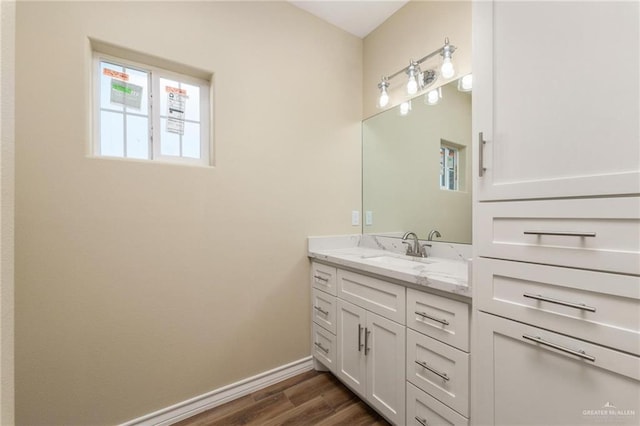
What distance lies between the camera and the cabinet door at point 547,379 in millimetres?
692

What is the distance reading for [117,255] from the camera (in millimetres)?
1344

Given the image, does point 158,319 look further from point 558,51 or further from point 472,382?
point 558,51

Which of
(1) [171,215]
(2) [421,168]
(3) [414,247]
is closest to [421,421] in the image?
(3) [414,247]

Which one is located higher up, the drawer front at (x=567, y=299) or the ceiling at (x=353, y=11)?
the ceiling at (x=353, y=11)

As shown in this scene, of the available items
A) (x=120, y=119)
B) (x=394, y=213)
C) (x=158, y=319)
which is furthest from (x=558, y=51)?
(x=158, y=319)

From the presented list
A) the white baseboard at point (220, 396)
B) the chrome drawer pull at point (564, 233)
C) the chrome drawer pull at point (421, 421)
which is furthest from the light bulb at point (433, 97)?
the white baseboard at point (220, 396)

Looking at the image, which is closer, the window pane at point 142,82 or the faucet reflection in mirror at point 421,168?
the window pane at point 142,82

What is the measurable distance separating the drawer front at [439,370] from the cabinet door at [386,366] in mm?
62

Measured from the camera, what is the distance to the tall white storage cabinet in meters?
0.68

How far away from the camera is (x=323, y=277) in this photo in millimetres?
1846

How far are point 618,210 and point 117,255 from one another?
2.00 metres

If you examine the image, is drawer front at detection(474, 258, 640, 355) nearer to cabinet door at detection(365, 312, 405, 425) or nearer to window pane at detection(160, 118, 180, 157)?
cabinet door at detection(365, 312, 405, 425)

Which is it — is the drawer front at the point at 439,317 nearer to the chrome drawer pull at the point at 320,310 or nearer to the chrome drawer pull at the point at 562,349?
the chrome drawer pull at the point at 562,349

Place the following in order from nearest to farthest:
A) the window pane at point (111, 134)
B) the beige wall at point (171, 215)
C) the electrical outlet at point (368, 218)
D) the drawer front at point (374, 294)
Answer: the beige wall at point (171, 215) < the drawer front at point (374, 294) < the window pane at point (111, 134) < the electrical outlet at point (368, 218)
